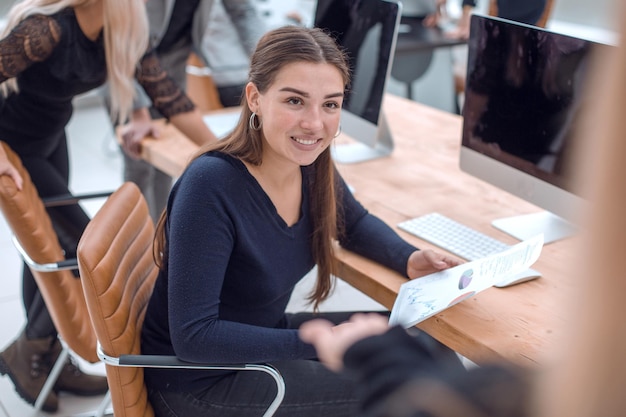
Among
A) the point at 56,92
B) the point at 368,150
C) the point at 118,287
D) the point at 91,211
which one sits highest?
the point at 56,92

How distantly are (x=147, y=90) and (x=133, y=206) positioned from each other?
715mm

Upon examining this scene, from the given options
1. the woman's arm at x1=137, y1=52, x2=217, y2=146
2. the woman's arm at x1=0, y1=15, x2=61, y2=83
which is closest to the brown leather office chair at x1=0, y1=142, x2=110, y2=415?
the woman's arm at x1=0, y1=15, x2=61, y2=83

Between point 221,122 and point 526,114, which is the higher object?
point 526,114

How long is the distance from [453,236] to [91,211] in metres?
2.34

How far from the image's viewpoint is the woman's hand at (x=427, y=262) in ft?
5.59

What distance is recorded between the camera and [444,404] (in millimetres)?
758

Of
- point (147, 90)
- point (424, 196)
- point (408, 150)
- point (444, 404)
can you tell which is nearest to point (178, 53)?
point (147, 90)

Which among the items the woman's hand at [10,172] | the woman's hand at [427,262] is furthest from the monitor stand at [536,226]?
the woman's hand at [10,172]

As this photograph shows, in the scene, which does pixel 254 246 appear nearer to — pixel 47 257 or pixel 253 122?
pixel 253 122

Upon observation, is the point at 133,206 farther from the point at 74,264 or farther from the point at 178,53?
the point at 178,53

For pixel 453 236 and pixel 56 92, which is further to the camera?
pixel 56 92

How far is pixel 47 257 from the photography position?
190cm

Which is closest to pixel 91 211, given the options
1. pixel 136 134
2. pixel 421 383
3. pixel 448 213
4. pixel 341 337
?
pixel 136 134

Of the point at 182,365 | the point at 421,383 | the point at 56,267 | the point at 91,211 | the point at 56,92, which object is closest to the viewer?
the point at 421,383
